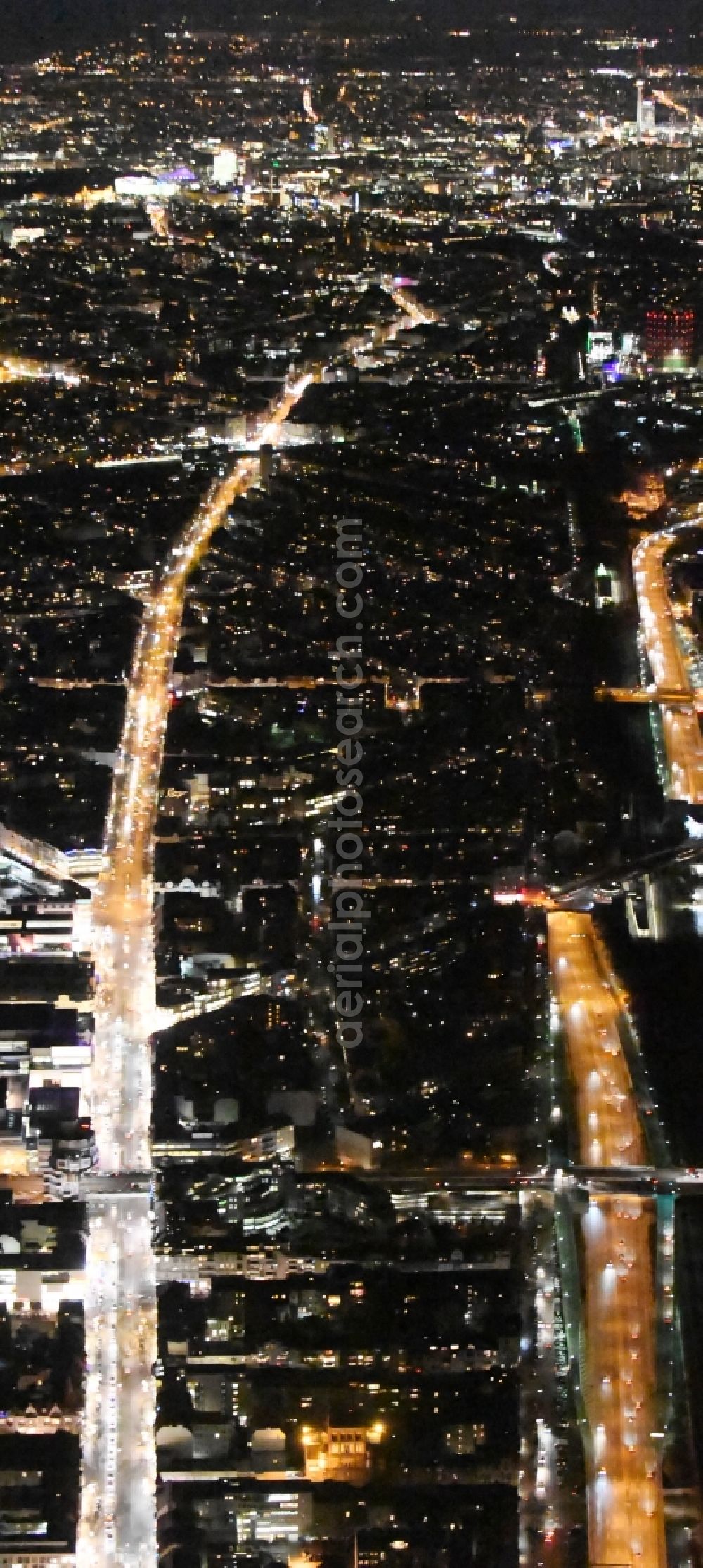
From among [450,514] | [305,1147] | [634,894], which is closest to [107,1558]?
[305,1147]

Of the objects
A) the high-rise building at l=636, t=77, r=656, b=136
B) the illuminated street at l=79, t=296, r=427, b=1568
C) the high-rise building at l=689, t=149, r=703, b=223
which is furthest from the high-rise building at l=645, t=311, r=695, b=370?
the illuminated street at l=79, t=296, r=427, b=1568

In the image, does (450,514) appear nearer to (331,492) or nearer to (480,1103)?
(331,492)

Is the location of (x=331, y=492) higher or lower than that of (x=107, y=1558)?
higher

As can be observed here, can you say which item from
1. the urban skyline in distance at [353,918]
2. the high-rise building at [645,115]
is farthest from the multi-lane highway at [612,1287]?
the high-rise building at [645,115]

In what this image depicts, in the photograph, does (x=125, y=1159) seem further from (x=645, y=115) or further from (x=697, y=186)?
(x=645, y=115)

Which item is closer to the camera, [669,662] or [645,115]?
[669,662]

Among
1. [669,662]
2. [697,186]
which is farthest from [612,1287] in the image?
[697,186]
